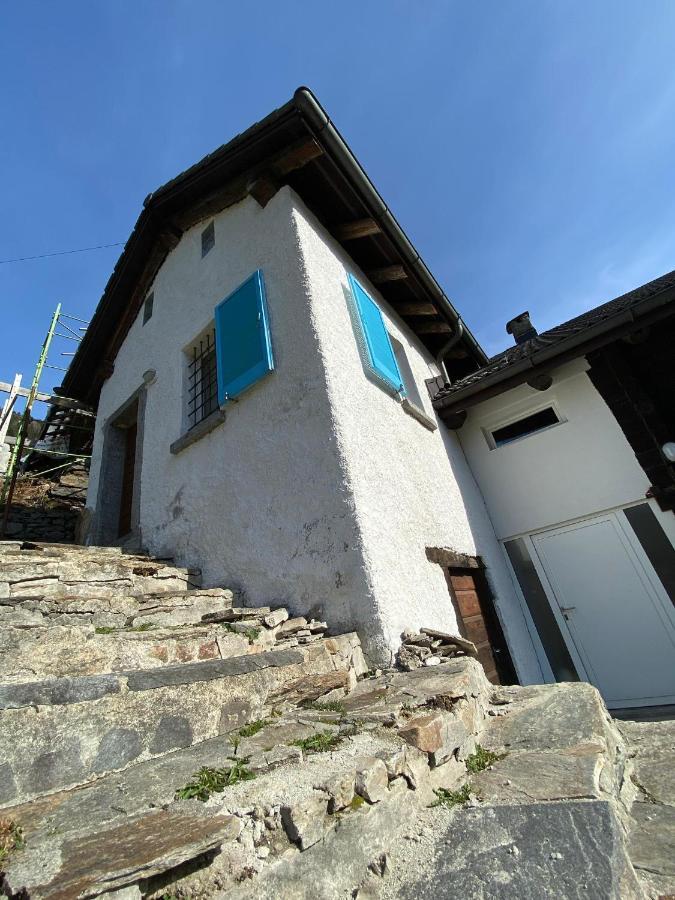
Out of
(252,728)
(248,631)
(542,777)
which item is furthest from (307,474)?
(542,777)

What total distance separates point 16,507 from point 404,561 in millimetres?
7797

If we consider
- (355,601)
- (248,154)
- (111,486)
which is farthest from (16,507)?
(355,601)

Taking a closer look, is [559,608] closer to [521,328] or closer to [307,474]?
[307,474]

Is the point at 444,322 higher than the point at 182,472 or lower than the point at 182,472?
higher

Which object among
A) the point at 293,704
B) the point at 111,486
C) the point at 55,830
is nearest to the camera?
the point at 55,830

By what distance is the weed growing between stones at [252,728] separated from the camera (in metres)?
1.87

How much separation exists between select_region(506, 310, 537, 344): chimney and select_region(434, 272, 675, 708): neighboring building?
287 centimetres

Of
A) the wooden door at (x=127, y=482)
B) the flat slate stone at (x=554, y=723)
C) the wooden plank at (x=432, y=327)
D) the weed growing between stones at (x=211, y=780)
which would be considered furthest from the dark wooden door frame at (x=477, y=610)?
the wooden door at (x=127, y=482)

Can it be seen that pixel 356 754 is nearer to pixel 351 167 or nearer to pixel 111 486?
pixel 351 167

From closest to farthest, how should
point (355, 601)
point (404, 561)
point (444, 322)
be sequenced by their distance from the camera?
point (355, 601)
point (404, 561)
point (444, 322)

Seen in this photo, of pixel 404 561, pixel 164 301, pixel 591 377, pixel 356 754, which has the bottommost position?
pixel 356 754

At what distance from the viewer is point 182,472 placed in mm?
4992

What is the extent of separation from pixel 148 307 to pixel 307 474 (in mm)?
5469

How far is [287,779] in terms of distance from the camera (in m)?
1.42
